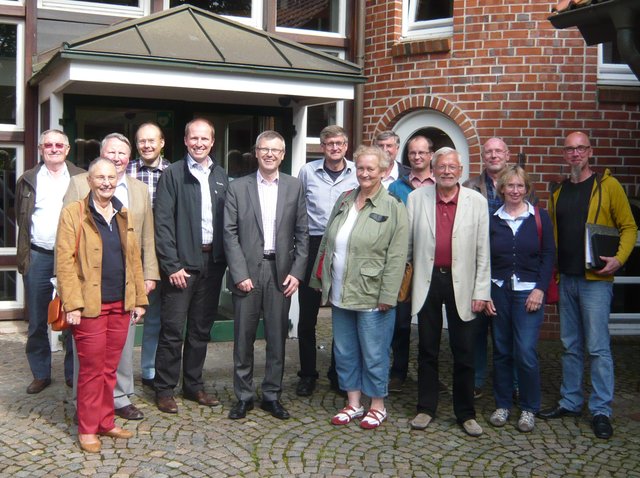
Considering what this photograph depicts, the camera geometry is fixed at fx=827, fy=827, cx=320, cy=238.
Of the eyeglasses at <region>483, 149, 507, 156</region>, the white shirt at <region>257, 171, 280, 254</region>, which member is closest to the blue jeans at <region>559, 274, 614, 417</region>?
the eyeglasses at <region>483, 149, 507, 156</region>

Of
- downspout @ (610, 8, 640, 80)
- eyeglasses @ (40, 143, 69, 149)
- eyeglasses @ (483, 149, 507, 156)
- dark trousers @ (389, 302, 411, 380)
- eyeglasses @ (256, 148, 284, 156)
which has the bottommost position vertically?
dark trousers @ (389, 302, 411, 380)

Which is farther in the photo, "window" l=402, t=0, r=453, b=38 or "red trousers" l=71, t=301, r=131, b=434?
"window" l=402, t=0, r=453, b=38

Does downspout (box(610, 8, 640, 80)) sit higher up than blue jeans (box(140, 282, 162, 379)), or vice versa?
downspout (box(610, 8, 640, 80))

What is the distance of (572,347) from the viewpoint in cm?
563

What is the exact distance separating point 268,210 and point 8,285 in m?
3.82

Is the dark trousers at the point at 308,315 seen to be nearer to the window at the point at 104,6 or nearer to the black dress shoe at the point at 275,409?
the black dress shoe at the point at 275,409

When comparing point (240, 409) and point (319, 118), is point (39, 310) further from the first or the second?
point (319, 118)

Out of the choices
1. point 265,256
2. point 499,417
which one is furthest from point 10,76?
point 499,417

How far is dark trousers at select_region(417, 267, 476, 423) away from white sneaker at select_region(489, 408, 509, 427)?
0.17 metres

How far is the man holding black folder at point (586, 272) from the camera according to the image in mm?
5457

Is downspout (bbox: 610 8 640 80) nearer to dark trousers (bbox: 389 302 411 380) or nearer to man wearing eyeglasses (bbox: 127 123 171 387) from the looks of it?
dark trousers (bbox: 389 302 411 380)

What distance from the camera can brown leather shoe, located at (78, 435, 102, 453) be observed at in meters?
4.80

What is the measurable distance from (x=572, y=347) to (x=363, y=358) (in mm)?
1451

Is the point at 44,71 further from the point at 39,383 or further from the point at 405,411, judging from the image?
the point at 405,411
